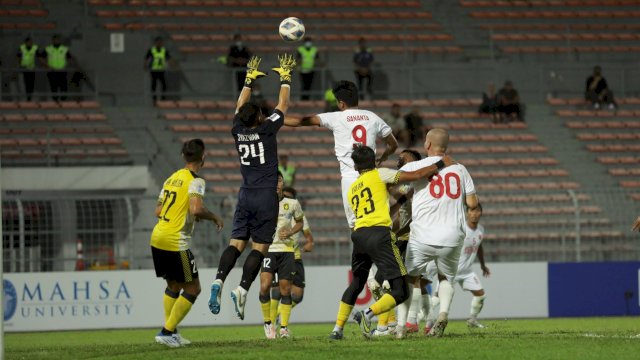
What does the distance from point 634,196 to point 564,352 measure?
614 inches

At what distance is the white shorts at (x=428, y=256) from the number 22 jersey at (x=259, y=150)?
1.80 meters

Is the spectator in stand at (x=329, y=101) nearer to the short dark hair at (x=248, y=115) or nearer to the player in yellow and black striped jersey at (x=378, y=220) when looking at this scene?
the short dark hair at (x=248, y=115)

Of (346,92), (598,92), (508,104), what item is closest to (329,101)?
(508,104)

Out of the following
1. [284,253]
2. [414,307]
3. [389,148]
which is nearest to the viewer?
[389,148]

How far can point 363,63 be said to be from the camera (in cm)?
3256

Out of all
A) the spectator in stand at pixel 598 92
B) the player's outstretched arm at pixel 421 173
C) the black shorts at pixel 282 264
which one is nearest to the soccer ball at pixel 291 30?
the player's outstretched arm at pixel 421 173

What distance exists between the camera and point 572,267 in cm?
2456

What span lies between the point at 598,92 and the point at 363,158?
21470mm

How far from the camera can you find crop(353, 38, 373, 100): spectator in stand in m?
32.2

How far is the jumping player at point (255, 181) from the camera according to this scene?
13.6 meters

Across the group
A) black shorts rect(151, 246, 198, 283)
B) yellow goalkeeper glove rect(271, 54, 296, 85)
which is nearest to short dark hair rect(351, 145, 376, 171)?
yellow goalkeeper glove rect(271, 54, 296, 85)

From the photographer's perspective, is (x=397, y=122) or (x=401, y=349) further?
(x=397, y=122)

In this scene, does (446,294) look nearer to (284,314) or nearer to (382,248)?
(382,248)

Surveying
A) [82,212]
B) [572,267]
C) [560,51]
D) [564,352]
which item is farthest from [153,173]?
[564,352]
